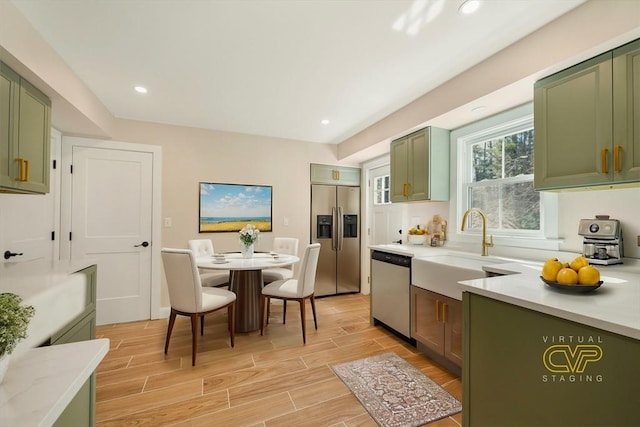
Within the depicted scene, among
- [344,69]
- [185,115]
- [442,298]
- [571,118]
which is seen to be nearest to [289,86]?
[344,69]

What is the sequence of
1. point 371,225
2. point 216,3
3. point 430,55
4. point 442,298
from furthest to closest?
point 371,225, point 442,298, point 430,55, point 216,3

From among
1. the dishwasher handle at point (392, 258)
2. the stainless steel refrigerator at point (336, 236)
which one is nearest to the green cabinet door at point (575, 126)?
the dishwasher handle at point (392, 258)

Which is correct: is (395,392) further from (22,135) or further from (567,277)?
(22,135)

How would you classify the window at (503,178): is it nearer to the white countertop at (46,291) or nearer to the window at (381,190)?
the window at (381,190)

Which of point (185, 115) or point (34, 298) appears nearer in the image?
point (34, 298)

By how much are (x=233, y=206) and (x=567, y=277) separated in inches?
137

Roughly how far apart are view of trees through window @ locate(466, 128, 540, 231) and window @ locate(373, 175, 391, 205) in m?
1.38

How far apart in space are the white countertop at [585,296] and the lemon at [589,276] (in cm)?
6

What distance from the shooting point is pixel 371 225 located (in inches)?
174

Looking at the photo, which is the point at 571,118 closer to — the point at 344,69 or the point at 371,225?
the point at 344,69

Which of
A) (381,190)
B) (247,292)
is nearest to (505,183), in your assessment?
(381,190)

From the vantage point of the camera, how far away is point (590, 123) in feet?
5.15

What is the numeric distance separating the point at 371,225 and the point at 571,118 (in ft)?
9.71

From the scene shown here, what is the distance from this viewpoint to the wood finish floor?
1.70 metres
